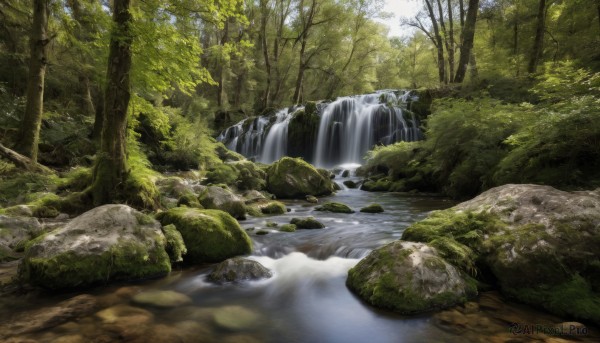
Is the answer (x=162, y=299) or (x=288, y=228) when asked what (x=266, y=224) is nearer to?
(x=288, y=228)

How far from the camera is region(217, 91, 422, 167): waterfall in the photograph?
66.5 feet

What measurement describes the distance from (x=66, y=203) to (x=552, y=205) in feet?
27.1

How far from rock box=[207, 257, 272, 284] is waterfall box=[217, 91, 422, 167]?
15.9 meters

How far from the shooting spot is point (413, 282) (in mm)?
3629

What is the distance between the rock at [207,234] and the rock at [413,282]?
2325mm

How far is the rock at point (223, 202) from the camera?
8281 millimetres

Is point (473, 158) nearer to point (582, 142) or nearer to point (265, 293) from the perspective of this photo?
point (582, 142)

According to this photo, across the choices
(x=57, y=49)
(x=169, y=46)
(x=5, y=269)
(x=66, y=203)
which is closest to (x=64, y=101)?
(x=57, y=49)

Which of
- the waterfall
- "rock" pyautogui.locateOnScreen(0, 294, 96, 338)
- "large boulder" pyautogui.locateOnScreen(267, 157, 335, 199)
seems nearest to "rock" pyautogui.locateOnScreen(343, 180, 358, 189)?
"large boulder" pyautogui.locateOnScreen(267, 157, 335, 199)

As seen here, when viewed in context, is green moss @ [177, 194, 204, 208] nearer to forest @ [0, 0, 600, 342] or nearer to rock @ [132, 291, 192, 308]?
forest @ [0, 0, 600, 342]

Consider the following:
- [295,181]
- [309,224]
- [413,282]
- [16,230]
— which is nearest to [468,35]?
[295,181]

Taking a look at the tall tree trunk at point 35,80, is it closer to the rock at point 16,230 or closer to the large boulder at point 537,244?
the rock at point 16,230

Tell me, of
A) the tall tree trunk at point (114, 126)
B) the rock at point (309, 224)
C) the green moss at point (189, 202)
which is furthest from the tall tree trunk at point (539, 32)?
the tall tree trunk at point (114, 126)

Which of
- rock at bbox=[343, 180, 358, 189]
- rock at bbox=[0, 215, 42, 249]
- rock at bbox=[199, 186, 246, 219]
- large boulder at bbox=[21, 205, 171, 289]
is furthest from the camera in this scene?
rock at bbox=[343, 180, 358, 189]
